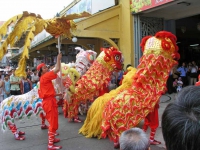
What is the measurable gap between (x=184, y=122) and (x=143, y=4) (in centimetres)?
745

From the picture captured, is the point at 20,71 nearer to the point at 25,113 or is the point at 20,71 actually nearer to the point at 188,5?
the point at 25,113

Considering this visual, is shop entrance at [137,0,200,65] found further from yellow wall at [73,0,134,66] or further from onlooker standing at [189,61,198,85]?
onlooker standing at [189,61,198,85]

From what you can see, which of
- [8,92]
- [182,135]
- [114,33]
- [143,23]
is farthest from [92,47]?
[182,135]

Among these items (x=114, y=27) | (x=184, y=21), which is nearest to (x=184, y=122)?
(x=114, y=27)

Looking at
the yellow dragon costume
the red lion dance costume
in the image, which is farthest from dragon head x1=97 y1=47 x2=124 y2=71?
the yellow dragon costume

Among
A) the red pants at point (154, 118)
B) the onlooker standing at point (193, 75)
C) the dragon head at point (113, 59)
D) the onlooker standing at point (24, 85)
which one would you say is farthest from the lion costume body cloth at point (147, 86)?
the onlooker standing at point (193, 75)

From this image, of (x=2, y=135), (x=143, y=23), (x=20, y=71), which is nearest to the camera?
(x=20, y=71)

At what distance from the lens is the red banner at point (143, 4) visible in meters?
7.00

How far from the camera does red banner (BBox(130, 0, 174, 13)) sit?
700cm

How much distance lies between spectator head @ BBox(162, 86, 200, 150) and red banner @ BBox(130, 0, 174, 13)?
21.2 feet

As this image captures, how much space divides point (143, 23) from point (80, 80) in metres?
4.32

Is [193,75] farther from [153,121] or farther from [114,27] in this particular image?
[153,121]

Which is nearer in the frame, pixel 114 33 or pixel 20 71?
pixel 20 71

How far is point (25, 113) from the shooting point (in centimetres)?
444
